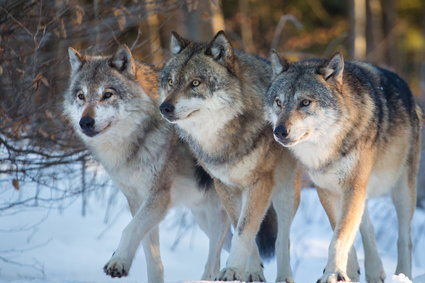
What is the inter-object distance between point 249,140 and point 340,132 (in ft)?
2.33

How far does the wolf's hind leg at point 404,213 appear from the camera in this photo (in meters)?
5.71

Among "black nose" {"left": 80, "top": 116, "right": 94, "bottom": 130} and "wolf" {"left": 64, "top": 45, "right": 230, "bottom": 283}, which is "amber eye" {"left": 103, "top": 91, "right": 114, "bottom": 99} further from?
"black nose" {"left": 80, "top": 116, "right": 94, "bottom": 130}

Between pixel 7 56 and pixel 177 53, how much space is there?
1490 millimetres

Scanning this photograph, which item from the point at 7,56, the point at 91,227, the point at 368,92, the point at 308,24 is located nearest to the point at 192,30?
the point at 91,227

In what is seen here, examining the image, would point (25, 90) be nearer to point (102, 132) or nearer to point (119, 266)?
point (102, 132)

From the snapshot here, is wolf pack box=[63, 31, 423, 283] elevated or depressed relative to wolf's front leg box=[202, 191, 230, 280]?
elevated

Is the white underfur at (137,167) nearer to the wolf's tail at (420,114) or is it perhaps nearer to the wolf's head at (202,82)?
the wolf's head at (202,82)

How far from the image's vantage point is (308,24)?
22.1 metres

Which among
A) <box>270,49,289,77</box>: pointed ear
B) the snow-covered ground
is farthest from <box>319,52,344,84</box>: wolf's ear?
the snow-covered ground

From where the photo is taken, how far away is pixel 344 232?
4805mm

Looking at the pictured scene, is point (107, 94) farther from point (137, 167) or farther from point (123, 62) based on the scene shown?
point (137, 167)

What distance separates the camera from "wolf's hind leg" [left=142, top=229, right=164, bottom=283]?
5891 millimetres

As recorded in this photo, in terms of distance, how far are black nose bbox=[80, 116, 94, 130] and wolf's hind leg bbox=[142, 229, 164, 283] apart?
1079mm

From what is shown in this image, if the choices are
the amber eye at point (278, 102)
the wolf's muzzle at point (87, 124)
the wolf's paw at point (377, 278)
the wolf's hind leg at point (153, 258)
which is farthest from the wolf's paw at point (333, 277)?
the wolf's muzzle at point (87, 124)
